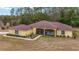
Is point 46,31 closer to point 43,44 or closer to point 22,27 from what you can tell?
point 43,44

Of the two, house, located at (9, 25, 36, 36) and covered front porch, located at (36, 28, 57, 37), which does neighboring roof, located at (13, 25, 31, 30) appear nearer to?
house, located at (9, 25, 36, 36)

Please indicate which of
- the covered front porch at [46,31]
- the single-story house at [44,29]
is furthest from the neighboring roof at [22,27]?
the covered front porch at [46,31]

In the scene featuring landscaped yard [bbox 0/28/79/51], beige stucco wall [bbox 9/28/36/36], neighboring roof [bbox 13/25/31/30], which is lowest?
landscaped yard [bbox 0/28/79/51]

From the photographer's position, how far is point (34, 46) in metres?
3.13

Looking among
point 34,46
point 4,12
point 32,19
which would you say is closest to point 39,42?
point 34,46

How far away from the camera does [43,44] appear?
3.12 meters

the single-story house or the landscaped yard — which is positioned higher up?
the single-story house

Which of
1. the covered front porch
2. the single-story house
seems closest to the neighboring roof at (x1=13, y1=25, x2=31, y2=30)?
the single-story house

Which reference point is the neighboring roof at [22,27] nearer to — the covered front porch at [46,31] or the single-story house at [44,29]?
the single-story house at [44,29]

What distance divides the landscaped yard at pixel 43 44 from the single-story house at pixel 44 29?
61 mm

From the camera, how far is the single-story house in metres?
3.11

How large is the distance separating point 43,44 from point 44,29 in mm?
175

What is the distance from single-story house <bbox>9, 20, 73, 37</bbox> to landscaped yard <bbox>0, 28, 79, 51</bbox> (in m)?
0.06
